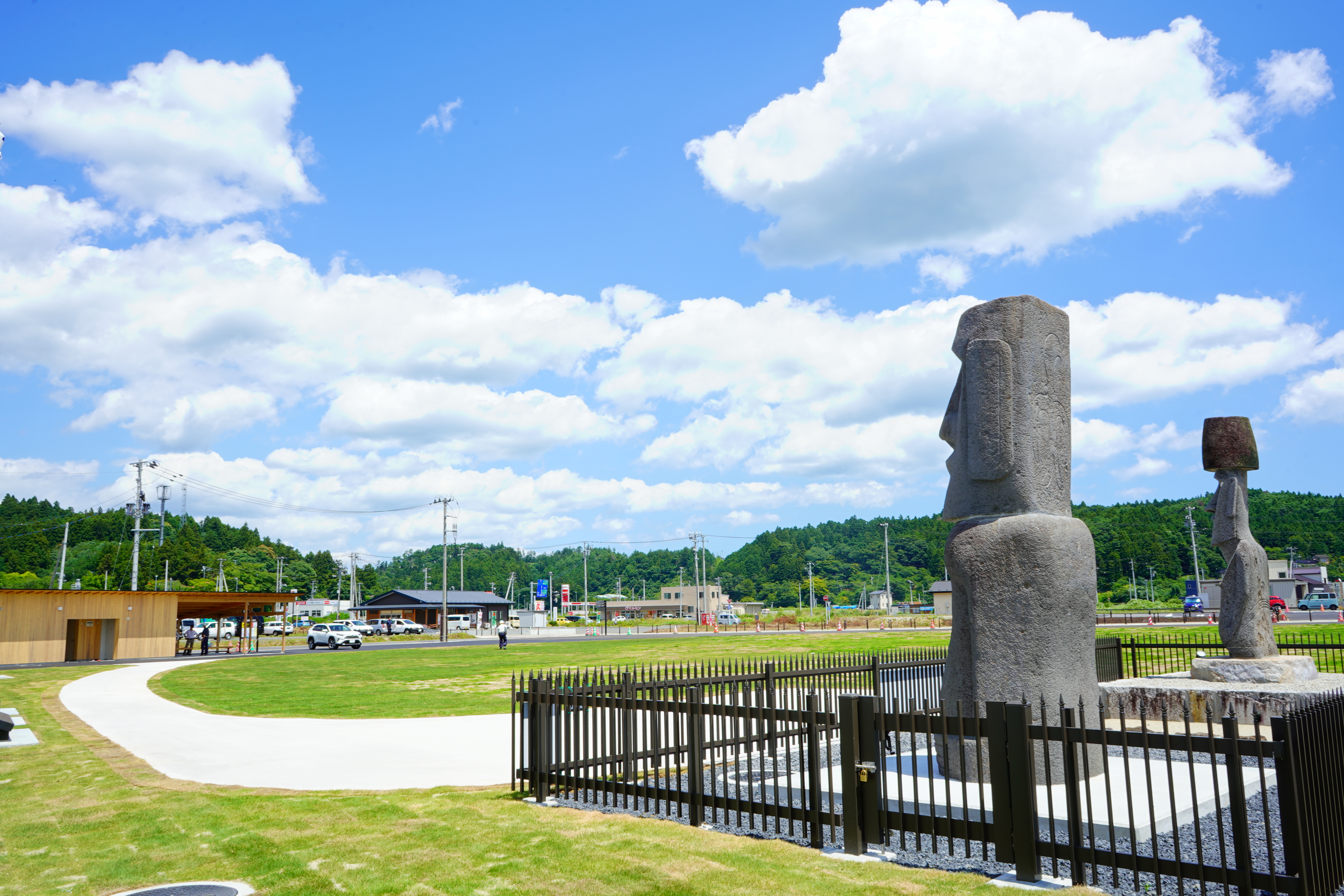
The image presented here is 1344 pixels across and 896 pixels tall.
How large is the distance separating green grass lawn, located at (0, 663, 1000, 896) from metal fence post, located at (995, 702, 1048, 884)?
420mm

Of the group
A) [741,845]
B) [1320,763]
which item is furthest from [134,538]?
[1320,763]

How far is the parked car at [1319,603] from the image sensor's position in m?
63.1

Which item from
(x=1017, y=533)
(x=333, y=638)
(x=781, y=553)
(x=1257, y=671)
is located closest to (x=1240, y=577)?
(x=1257, y=671)

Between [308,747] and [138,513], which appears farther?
[138,513]

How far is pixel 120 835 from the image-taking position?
852 centimetres

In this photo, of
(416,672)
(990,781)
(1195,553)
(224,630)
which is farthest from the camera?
(224,630)

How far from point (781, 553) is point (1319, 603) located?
372 feet

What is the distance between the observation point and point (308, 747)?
1440cm

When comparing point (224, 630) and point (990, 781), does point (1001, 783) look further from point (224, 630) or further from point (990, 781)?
point (224, 630)

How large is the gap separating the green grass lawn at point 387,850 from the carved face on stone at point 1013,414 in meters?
4.51

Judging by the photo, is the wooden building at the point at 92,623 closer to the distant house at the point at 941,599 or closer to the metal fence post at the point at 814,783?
the metal fence post at the point at 814,783

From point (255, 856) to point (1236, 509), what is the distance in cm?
1467

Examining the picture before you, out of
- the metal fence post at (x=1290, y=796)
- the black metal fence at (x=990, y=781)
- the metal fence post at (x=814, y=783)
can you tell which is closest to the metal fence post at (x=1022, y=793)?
the black metal fence at (x=990, y=781)

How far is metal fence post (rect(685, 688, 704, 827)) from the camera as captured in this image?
8.32 m
